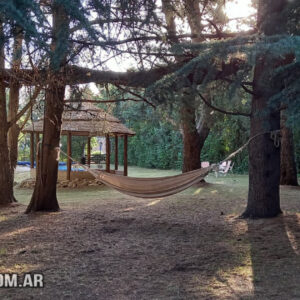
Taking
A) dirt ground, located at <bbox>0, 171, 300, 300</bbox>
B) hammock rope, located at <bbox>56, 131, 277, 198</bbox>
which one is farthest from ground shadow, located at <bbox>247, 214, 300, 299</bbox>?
hammock rope, located at <bbox>56, 131, 277, 198</bbox>

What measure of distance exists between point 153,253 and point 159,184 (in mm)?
1327

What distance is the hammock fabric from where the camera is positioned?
4496 mm

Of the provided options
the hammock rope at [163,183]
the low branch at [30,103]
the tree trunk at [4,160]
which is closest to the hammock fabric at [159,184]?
the hammock rope at [163,183]

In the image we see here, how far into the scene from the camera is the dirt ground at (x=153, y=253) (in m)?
2.41

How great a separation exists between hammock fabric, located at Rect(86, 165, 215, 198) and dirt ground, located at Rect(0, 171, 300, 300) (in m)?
0.42

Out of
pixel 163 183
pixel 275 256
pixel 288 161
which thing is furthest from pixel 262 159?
pixel 288 161

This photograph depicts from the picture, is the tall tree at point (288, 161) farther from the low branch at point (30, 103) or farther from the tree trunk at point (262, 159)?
the low branch at point (30, 103)

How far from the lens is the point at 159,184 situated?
458cm

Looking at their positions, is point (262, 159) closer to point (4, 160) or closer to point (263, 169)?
point (263, 169)

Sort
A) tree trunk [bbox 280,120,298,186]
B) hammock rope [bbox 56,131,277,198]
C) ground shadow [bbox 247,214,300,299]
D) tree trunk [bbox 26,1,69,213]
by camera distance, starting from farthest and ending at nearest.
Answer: tree trunk [bbox 280,120,298,186]
tree trunk [bbox 26,1,69,213]
hammock rope [bbox 56,131,277,198]
ground shadow [bbox 247,214,300,299]

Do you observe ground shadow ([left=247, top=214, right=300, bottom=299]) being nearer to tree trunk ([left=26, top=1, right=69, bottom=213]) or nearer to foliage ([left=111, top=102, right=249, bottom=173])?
tree trunk ([left=26, top=1, right=69, bottom=213])

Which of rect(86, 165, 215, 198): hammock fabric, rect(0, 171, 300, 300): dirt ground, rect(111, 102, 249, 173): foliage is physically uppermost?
rect(111, 102, 249, 173): foliage

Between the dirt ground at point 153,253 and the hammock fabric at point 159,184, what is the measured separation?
1.37 feet

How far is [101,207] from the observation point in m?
6.25
